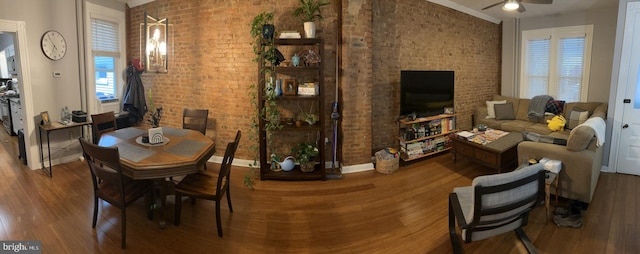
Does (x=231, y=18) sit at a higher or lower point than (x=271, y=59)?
higher

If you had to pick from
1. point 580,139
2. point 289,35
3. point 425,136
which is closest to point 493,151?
point 580,139

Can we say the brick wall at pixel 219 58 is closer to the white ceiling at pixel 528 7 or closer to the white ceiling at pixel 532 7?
the white ceiling at pixel 528 7

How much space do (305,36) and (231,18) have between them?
1123mm

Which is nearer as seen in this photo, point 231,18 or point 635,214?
point 635,214

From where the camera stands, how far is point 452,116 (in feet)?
17.6

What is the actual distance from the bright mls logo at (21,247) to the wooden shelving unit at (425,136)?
13.9 ft

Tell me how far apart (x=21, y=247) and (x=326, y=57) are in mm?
3606

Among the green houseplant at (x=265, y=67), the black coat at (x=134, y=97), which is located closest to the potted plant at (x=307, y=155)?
the green houseplant at (x=265, y=67)

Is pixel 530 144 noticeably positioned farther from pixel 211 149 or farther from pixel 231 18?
pixel 231 18

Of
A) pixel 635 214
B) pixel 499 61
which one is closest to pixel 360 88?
pixel 635 214

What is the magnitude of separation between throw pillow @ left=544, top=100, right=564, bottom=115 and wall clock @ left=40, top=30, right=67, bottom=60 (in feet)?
26.4

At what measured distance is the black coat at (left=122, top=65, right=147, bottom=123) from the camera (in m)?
5.27

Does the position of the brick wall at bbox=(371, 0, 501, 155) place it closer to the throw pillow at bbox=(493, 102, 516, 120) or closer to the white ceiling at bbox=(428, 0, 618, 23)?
the white ceiling at bbox=(428, 0, 618, 23)

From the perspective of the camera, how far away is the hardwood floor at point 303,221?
8.32 feet
